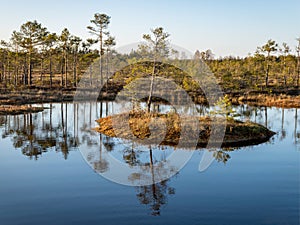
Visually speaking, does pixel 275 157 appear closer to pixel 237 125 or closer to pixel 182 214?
pixel 237 125

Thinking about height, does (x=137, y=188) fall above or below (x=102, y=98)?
below

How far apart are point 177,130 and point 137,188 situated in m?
7.18

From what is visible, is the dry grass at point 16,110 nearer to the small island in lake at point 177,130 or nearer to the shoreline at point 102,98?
the shoreline at point 102,98

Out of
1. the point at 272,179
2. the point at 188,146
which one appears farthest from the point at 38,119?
the point at 272,179

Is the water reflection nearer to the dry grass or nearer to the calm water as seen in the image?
the calm water

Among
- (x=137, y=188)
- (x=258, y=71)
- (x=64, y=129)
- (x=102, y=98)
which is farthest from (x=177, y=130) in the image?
(x=258, y=71)

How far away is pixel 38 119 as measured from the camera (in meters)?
23.4

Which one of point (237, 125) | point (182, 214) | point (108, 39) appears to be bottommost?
point (182, 214)

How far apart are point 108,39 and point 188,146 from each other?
90.7 feet

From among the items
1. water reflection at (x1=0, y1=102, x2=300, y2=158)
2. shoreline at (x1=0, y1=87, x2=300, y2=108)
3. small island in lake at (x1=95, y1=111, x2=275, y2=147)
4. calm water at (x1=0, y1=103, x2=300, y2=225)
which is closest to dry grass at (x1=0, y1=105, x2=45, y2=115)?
water reflection at (x1=0, y1=102, x2=300, y2=158)

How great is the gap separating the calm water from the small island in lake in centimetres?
101

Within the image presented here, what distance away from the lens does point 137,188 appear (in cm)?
1019

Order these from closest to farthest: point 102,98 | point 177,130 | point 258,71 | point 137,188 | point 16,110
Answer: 1. point 137,188
2. point 177,130
3. point 16,110
4. point 102,98
5. point 258,71

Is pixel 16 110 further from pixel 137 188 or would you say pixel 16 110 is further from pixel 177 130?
pixel 137 188
